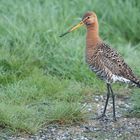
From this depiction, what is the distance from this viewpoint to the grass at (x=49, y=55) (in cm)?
750

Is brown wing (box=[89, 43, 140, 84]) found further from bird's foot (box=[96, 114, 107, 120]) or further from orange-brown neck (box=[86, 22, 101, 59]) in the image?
bird's foot (box=[96, 114, 107, 120])

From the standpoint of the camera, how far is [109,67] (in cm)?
772

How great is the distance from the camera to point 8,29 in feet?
30.5

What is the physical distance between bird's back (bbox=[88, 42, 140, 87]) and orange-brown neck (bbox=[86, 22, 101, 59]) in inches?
1.9

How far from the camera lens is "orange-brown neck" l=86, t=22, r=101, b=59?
25.5 feet

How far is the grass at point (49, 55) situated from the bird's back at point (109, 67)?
0.33m

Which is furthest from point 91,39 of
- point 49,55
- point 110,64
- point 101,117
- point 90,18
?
point 49,55

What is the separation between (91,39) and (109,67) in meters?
0.42

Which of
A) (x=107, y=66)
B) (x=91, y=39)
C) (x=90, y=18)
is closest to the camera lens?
(x=107, y=66)

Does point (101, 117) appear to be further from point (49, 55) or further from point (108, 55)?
point (49, 55)

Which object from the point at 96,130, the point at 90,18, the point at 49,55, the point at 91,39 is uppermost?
the point at 90,18

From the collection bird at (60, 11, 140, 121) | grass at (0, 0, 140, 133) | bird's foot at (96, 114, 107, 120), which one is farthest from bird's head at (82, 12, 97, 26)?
bird's foot at (96, 114, 107, 120)

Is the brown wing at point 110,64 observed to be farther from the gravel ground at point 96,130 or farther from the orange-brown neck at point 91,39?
the gravel ground at point 96,130

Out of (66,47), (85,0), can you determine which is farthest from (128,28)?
(66,47)
